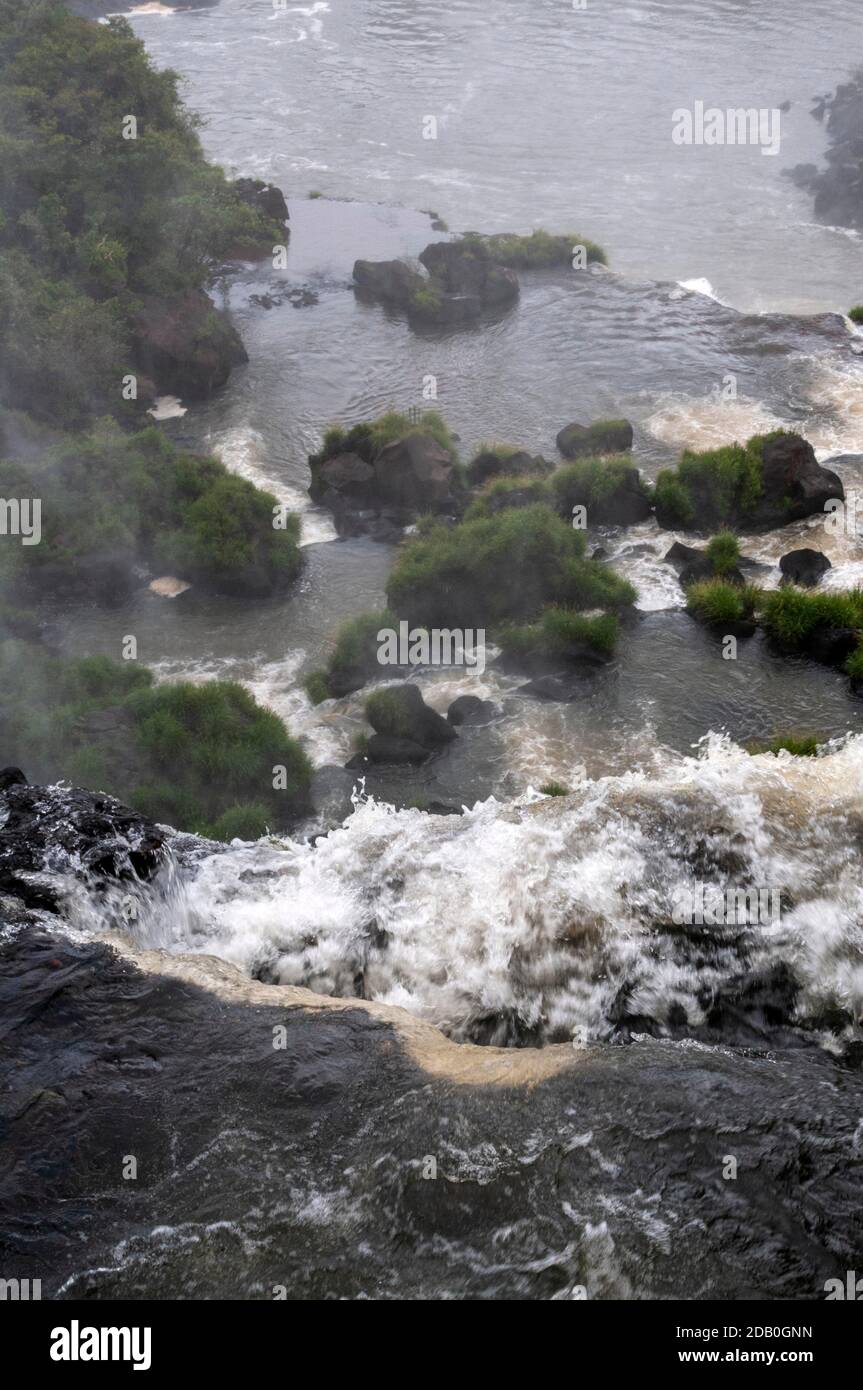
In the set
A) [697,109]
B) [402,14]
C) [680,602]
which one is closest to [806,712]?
[680,602]

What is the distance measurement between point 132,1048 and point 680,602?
46.8 ft

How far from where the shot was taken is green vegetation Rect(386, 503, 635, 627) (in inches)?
782

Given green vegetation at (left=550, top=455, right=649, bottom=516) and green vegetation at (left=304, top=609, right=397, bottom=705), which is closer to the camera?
green vegetation at (left=304, top=609, right=397, bottom=705)

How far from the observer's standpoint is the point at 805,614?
60.5 ft

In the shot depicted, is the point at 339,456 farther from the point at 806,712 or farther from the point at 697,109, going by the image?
the point at 697,109

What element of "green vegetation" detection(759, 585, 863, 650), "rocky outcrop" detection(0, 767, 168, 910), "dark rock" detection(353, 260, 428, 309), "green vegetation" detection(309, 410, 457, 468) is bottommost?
"rocky outcrop" detection(0, 767, 168, 910)

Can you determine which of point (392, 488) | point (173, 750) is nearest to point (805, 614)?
point (392, 488)

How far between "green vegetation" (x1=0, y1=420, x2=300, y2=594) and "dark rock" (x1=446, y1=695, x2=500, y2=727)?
5.84 meters

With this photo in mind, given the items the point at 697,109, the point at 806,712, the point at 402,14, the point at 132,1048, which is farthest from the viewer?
the point at 402,14

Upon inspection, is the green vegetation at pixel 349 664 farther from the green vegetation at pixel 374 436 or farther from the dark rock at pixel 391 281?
the dark rock at pixel 391 281

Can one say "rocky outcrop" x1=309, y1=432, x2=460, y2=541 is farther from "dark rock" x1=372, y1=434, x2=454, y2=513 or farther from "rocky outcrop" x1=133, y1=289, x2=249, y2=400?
"rocky outcrop" x1=133, y1=289, x2=249, y2=400

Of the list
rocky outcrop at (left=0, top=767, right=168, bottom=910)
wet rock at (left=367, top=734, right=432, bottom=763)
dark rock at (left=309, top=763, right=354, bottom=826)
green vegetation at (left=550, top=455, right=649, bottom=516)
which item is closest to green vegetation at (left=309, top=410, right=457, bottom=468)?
green vegetation at (left=550, top=455, right=649, bottom=516)

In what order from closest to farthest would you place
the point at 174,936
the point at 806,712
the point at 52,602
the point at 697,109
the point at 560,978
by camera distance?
the point at 560,978, the point at 174,936, the point at 806,712, the point at 52,602, the point at 697,109
